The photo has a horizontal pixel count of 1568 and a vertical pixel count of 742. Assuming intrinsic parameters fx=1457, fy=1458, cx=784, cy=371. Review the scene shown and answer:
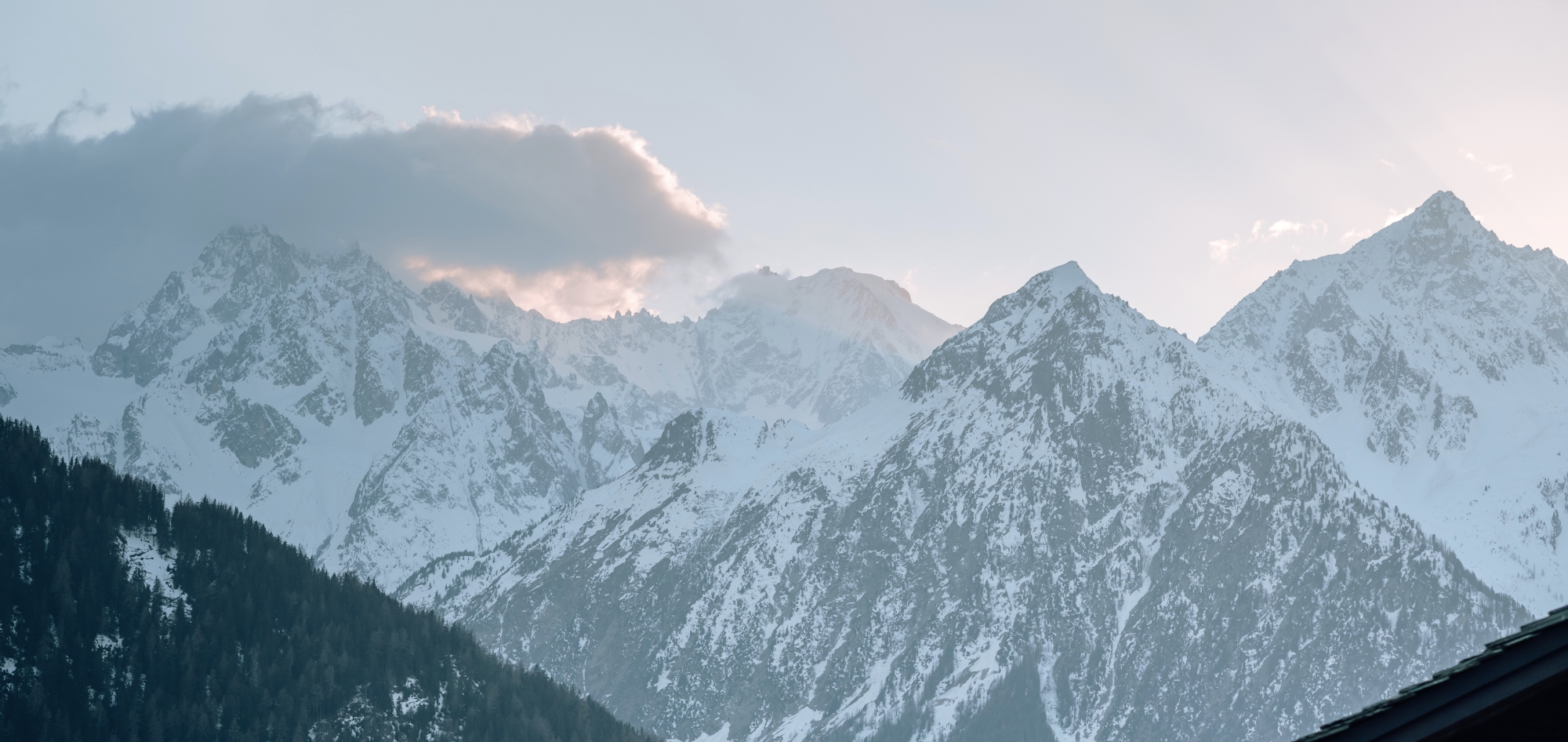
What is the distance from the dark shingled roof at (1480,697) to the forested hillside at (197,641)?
6140 inches

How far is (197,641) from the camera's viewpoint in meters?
168

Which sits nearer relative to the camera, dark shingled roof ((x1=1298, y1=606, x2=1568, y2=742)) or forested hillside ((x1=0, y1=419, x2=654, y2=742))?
dark shingled roof ((x1=1298, y1=606, x2=1568, y2=742))

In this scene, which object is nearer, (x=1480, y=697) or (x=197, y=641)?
(x=1480, y=697)

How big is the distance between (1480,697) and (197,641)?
6977 inches

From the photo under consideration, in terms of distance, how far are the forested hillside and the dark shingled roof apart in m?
156

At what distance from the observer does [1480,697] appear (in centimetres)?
919

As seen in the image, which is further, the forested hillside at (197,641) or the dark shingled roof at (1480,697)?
the forested hillside at (197,641)

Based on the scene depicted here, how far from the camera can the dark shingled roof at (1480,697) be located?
8.75m

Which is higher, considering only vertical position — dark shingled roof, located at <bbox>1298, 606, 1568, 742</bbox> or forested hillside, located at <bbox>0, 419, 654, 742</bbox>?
forested hillside, located at <bbox>0, 419, 654, 742</bbox>

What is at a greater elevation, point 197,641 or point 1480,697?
point 197,641

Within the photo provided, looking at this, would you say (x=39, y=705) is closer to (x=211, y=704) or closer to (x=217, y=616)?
(x=211, y=704)

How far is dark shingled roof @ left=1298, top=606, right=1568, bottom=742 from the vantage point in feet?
28.7

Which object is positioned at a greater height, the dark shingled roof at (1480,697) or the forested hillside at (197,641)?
the forested hillside at (197,641)

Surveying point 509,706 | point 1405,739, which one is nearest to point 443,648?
point 509,706
